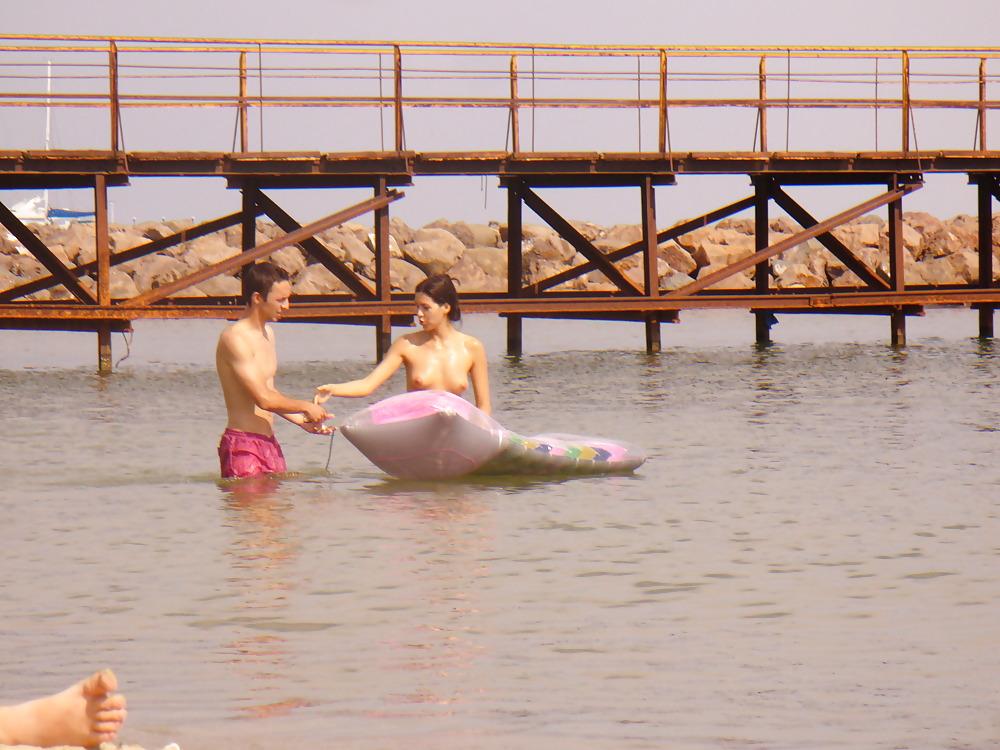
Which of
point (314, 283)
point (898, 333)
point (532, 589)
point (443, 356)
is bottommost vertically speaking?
point (532, 589)

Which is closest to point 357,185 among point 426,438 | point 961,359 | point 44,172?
point 44,172

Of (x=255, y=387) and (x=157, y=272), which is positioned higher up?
(x=157, y=272)

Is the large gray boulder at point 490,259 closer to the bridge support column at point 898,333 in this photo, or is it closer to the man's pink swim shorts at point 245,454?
the bridge support column at point 898,333

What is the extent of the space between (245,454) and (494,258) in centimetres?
3097

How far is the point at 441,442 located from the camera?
29.6ft

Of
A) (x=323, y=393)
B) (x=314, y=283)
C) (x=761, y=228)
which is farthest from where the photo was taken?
(x=314, y=283)

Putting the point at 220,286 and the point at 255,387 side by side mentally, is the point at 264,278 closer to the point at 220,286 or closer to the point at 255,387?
the point at 255,387

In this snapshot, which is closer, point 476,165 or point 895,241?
point 476,165

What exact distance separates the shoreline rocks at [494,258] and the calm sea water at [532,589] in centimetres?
2371

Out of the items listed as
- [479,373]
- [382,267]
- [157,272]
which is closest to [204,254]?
[157,272]

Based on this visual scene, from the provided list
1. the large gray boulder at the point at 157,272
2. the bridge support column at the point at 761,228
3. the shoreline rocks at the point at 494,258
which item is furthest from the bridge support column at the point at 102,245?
the large gray boulder at the point at 157,272

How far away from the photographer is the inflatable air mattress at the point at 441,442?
351 inches

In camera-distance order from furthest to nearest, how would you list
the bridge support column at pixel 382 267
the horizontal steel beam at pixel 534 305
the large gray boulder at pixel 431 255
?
the large gray boulder at pixel 431 255
the bridge support column at pixel 382 267
the horizontal steel beam at pixel 534 305

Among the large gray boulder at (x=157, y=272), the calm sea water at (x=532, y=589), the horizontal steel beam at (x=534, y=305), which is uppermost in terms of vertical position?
the large gray boulder at (x=157, y=272)
